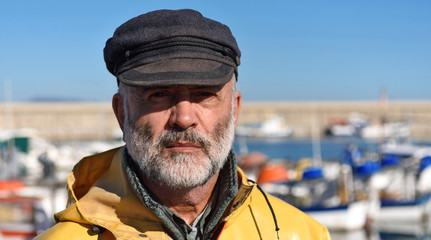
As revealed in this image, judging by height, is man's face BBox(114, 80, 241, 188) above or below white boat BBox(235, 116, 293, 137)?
above

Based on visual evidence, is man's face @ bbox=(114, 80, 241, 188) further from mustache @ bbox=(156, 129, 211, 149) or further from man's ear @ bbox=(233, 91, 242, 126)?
man's ear @ bbox=(233, 91, 242, 126)

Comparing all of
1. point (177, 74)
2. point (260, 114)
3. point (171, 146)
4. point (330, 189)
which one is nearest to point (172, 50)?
point (177, 74)

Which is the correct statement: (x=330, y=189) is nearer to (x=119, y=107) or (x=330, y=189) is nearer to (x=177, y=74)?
(x=119, y=107)

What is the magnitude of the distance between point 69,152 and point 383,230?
1261 centimetres

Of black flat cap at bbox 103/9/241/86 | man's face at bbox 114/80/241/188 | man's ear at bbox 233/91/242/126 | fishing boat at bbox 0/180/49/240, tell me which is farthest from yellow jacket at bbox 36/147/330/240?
fishing boat at bbox 0/180/49/240

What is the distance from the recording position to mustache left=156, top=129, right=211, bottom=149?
1.81 m

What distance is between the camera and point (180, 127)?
70.9 inches

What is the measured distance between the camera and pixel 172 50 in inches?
71.0

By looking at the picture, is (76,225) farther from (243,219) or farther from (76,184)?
(243,219)

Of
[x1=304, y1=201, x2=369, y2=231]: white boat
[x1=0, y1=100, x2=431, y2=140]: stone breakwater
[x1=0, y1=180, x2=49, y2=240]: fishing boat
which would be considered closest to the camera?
[x1=0, y1=180, x2=49, y2=240]: fishing boat

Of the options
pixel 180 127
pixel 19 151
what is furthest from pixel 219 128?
pixel 19 151

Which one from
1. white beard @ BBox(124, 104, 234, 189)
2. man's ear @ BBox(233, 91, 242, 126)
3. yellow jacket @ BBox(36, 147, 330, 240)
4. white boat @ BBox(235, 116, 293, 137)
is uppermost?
man's ear @ BBox(233, 91, 242, 126)

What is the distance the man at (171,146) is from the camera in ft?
5.85

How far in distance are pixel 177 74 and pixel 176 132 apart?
196 millimetres
